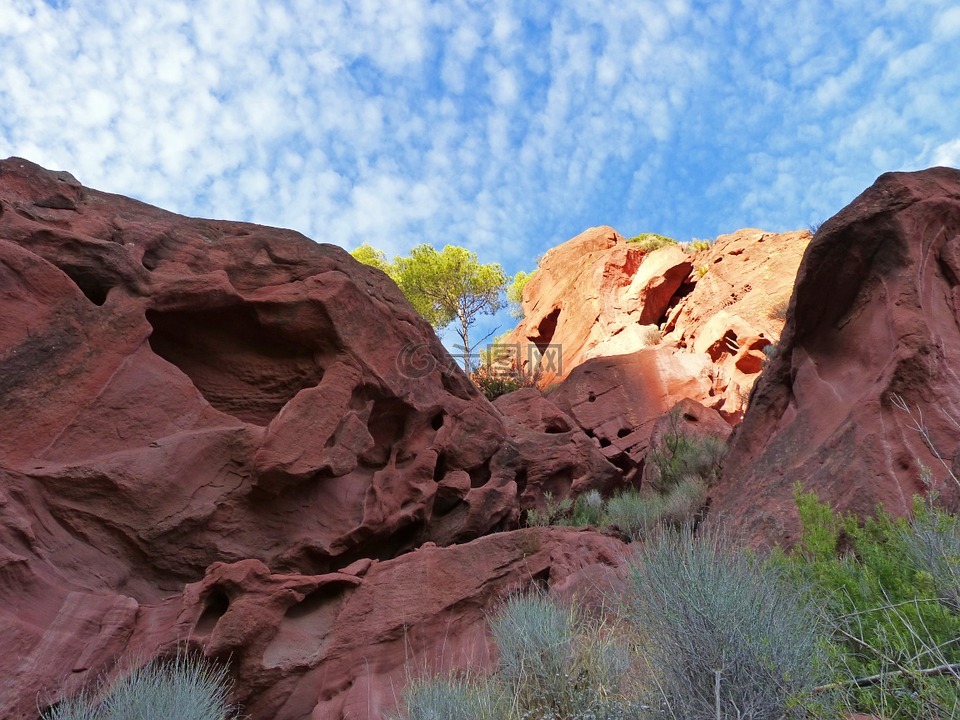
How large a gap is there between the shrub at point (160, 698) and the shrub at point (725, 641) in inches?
107

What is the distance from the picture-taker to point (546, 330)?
90.4 feet

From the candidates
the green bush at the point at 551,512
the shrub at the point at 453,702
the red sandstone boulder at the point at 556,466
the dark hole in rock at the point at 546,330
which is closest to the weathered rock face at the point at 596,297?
the dark hole in rock at the point at 546,330

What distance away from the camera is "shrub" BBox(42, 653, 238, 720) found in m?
3.54

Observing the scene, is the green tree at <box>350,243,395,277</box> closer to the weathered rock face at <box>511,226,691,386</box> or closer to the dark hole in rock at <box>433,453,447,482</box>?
the weathered rock face at <box>511,226,691,386</box>

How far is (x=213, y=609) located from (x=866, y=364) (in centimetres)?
658

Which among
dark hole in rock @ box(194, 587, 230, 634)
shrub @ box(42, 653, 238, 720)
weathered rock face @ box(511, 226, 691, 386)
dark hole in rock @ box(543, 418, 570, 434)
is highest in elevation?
weathered rock face @ box(511, 226, 691, 386)

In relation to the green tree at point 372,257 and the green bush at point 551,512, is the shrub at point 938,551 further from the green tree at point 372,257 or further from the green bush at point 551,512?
the green tree at point 372,257

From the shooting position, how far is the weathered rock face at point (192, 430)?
455 cm

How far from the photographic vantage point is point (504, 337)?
29.9m

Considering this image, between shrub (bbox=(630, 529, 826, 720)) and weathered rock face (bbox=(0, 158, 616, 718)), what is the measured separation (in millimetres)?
2692

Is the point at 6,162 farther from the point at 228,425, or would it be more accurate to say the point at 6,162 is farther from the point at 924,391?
the point at 924,391

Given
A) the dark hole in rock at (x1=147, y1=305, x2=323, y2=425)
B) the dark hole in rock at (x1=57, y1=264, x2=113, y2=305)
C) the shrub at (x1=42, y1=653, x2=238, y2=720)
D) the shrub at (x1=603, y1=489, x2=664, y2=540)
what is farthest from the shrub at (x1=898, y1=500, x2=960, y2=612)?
the dark hole in rock at (x1=57, y1=264, x2=113, y2=305)

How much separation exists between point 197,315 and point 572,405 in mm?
10721

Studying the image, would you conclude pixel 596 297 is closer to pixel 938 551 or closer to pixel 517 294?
pixel 517 294
